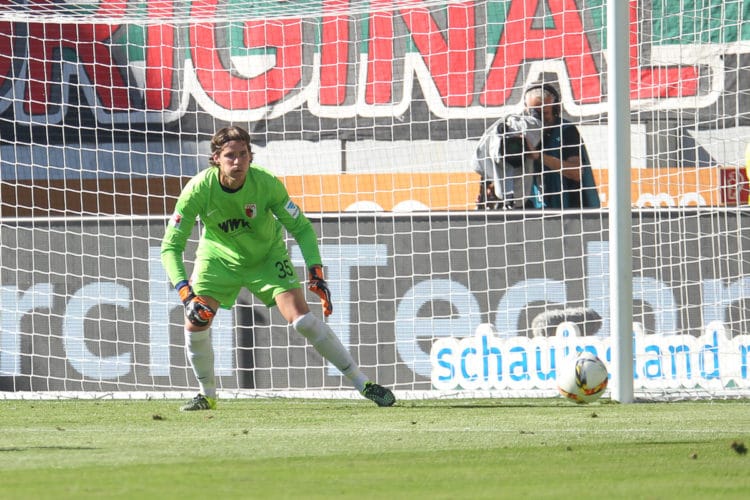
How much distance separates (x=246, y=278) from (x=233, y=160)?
29.3 inches

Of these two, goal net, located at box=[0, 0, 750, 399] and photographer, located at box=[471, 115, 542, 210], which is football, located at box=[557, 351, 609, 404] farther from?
photographer, located at box=[471, 115, 542, 210]

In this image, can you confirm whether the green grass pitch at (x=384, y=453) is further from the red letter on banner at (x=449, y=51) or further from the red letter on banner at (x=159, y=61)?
the red letter on banner at (x=449, y=51)

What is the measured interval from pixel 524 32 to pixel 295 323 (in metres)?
9.25

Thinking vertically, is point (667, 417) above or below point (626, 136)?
below

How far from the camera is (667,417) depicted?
19.7ft

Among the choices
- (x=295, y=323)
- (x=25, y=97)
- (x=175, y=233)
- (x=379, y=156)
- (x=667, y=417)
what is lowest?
(x=667, y=417)

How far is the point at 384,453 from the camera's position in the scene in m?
4.49

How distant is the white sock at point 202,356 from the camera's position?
6.99 meters

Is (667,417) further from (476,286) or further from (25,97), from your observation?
(25,97)

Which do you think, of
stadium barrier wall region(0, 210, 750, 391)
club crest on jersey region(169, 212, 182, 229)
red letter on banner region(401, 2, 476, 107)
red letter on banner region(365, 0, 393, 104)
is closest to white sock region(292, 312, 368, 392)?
club crest on jersey region(169, 212, 182, 229)

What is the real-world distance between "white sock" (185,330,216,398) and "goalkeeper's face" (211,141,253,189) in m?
0.93

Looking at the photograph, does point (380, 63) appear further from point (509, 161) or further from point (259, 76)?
point (509, 161)

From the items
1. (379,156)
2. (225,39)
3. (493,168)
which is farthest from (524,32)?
(493,168)

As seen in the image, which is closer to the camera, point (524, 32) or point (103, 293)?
point (103, 293)
